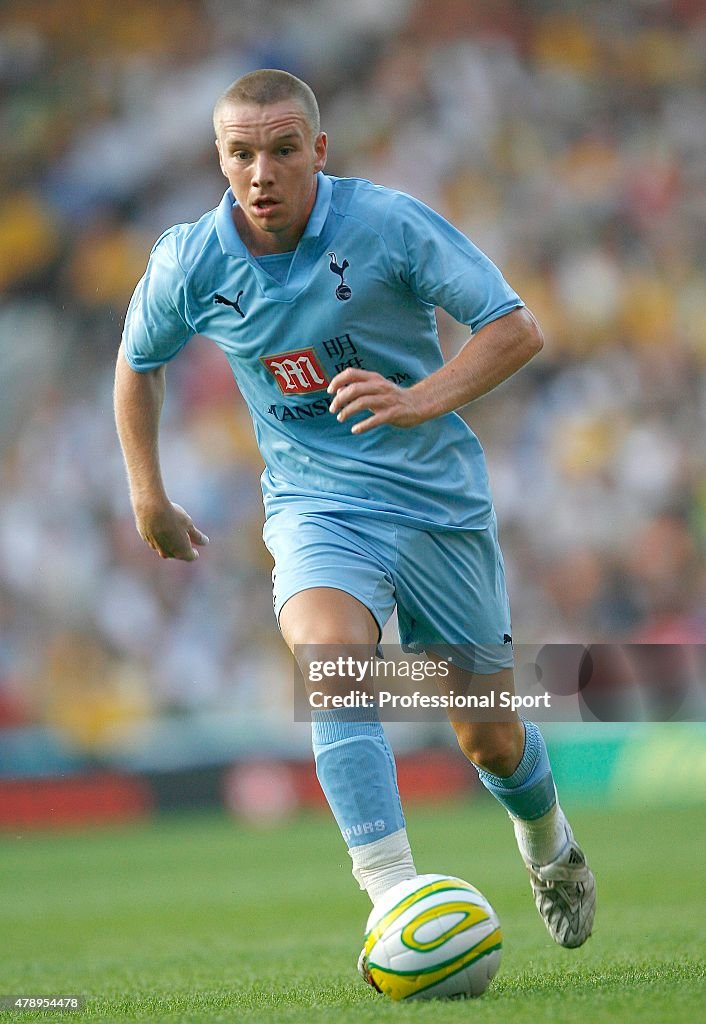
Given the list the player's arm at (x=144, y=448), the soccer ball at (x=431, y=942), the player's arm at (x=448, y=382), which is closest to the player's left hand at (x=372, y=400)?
the player's arm at (x=448, y=382)

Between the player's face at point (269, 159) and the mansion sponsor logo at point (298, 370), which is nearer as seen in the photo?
the player's face at point (269, 159)

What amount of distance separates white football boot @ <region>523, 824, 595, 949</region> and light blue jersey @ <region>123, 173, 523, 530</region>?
1.05m

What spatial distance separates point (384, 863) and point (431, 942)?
211 millimetres

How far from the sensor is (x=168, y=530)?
403 cm

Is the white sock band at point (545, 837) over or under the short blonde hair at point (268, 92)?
under

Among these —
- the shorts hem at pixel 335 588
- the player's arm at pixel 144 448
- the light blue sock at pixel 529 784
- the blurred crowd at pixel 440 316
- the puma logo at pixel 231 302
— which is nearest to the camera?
the shorts hem at pixel 335 588

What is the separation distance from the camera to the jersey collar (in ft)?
12.0

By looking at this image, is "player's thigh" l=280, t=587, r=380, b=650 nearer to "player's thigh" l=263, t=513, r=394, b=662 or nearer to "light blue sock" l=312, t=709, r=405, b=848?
"player's thigh" l=263, t=513, r=394, b=662

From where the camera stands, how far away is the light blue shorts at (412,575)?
3570mm

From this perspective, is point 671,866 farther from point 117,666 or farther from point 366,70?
point 366,70

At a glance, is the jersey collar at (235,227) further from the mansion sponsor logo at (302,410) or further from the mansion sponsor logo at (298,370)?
the mansion sponsor logo at (302,410)

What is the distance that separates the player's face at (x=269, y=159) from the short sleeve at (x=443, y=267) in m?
0.24

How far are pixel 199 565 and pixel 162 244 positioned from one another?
8.46 meters

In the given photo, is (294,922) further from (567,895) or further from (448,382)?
(448,382)
